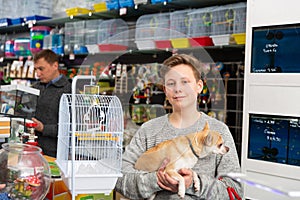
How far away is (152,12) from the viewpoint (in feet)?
13.5

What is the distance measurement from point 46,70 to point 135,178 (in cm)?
226

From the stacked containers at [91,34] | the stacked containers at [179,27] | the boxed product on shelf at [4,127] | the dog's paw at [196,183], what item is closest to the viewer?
the dog's paw at [196,183]

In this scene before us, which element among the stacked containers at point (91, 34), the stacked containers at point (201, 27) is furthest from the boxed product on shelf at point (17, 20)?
the stacked containers at point (201, 27)

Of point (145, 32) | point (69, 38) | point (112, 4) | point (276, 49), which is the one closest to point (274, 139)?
point (276, 49)

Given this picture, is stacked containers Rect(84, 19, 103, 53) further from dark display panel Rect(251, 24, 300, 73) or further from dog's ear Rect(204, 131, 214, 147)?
dog's ear Rect(204, 131, 214, 147)

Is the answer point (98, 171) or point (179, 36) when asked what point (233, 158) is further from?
point (179, 36)

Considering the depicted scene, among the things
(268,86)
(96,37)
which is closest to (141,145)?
(268,86)

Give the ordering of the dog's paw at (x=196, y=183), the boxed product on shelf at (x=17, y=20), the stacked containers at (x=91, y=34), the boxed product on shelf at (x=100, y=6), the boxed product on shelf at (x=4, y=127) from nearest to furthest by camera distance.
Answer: the dog's paw at (x=196, y=183) < the boxed product on shelf at (x=4, y=127) < the boxed product on shelf at (x=100, y=6) < the stacked containers at (x=91, y=34) < the boxed product on shelf at (x=17, y=20)

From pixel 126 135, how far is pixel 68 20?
2.84 meters

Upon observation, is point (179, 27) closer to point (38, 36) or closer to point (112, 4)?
point (112, 4)

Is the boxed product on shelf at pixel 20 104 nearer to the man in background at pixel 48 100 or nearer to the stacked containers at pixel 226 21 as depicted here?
the man in background at pixel 48 100

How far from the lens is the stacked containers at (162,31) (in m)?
3.54

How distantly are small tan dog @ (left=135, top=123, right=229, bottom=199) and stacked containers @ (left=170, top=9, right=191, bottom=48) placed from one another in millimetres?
1570

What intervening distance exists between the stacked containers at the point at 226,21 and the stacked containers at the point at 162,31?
402mm
